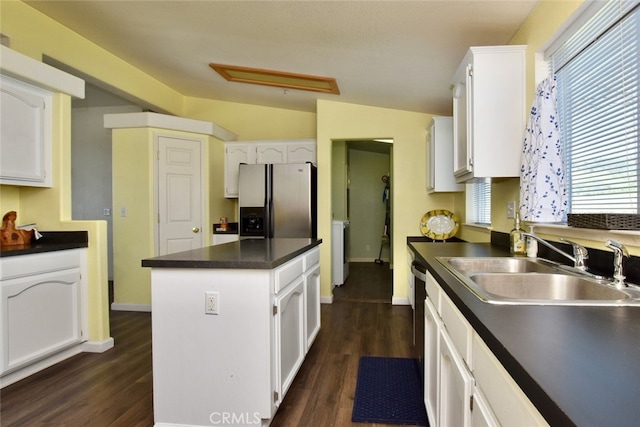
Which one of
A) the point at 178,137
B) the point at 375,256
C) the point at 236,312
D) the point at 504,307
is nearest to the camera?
the point at 504,307

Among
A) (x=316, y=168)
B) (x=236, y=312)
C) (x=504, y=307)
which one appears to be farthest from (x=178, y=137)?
(x=504, y=307)

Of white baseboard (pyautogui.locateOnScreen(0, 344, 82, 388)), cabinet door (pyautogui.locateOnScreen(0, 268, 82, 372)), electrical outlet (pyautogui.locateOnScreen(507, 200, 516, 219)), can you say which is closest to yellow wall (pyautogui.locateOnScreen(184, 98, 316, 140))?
cabinet door (pyautogui.locateOnScreen(0, 268, 82, 372))

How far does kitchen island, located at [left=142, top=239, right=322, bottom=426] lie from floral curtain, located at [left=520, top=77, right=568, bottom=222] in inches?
52.5

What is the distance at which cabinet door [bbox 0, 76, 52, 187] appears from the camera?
2.25 meters

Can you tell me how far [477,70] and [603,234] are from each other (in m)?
1.15

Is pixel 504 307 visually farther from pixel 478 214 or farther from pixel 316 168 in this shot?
pixel 316 168

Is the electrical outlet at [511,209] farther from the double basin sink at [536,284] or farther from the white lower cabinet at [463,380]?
the white lower cabinet at [463,380]

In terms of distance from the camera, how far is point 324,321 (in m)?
3.39

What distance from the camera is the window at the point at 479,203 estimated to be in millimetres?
2988

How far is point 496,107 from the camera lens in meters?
1.95

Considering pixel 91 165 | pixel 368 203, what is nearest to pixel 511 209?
pixel 368 203

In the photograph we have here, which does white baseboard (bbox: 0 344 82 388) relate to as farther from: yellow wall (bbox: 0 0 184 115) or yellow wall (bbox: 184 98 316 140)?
yellow wall (bbox: 184 98 316 140)

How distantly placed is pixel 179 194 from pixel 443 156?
2955mm

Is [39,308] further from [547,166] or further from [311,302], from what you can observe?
[547,166]
